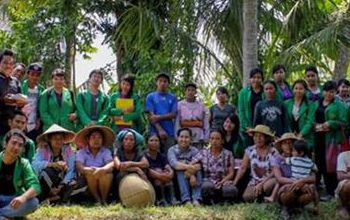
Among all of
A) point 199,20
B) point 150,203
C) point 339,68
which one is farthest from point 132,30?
point 150,203

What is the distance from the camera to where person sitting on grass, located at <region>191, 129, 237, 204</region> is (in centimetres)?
824

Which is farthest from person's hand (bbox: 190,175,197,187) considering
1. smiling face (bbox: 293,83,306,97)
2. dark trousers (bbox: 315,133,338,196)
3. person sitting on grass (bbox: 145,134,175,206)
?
smiling face (bbox: 293,83,306,97)

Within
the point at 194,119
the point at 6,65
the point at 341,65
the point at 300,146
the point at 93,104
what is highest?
the point at 341,65

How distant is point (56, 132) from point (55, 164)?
408mm

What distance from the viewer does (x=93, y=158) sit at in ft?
26.7

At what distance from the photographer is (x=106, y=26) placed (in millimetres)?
13688

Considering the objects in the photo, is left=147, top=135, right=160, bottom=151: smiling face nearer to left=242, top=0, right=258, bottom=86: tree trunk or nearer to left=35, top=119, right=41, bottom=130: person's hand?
left=35, top=119, right=41, bottom=130: person's hand

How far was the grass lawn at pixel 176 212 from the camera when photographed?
748 centimetres

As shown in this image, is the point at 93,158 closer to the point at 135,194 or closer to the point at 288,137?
the point at 135,194

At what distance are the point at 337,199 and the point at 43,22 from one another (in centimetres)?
770

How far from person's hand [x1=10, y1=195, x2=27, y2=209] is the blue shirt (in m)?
2.42

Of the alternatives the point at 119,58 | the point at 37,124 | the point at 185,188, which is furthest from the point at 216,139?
the point at 119,58

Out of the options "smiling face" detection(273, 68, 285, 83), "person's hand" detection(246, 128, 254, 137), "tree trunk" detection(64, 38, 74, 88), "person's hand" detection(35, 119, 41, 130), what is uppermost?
"tree trunk" detection(64, 38, 74, 88)

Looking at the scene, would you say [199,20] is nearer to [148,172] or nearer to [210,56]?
[210,56]
